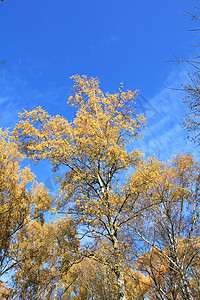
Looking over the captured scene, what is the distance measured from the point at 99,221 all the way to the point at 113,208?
24.0 inches

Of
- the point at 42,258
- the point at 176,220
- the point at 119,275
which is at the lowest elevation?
the point at 42,258

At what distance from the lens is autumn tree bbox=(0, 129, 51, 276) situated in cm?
500

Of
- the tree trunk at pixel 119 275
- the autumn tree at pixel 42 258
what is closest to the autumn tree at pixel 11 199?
the autumn tree at pixel 42 258

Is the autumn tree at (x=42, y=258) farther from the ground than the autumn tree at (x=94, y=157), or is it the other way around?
the autumn tree at (x=94, y=157)

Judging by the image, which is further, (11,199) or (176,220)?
(176,220)

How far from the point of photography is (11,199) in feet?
17.6

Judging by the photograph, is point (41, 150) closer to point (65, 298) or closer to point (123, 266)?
point (123, 266)

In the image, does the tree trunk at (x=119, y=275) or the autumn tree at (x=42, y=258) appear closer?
the tree trunk at (x=119, y=275)

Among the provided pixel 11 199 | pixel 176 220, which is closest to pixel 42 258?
pixel 11 199

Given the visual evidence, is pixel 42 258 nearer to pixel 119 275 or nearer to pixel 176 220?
pixel 119 275

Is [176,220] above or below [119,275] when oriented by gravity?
above

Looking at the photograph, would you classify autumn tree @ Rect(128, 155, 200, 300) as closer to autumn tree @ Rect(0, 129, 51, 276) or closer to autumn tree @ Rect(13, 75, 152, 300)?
autumn tree @ Rect(13, 75, 152, 300)

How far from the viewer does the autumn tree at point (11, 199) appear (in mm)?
5004

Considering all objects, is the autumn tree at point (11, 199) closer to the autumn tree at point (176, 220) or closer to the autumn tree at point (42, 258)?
the autumn tree at point (42, 258)
